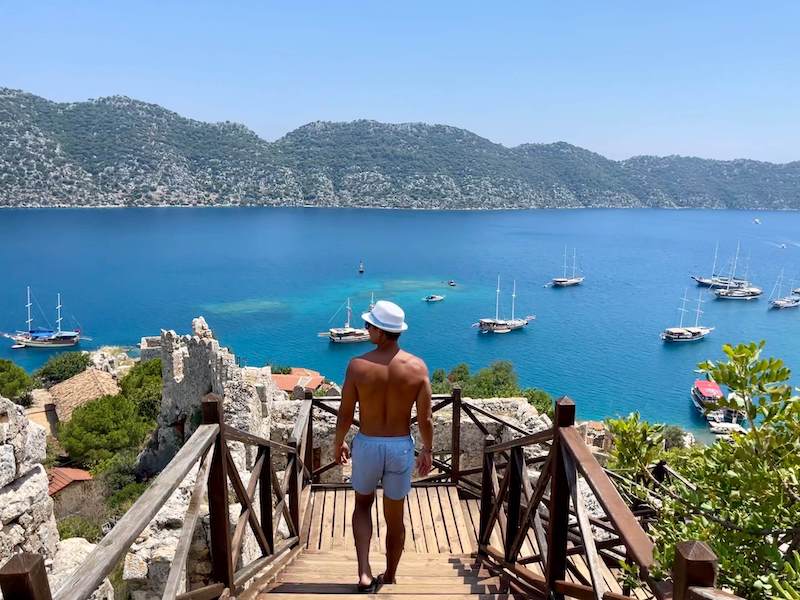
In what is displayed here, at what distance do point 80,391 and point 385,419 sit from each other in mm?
32482

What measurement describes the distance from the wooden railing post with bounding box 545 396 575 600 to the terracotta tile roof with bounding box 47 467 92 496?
64.8 feet

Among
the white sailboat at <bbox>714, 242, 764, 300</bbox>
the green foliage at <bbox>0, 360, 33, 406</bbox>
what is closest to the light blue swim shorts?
the green foliage at <bbox>0, 360, 33, 406</bbox>

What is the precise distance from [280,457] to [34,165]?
166210 millimetres

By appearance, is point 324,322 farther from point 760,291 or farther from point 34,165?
point 34,165

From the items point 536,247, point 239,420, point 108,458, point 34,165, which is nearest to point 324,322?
point 108,458

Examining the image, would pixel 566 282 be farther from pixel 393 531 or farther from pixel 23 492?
pixel 23 492

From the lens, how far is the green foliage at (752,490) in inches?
81.0

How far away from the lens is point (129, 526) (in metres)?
2.18

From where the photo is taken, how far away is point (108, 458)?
2227 cm

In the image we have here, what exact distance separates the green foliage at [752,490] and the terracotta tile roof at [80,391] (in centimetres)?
3140

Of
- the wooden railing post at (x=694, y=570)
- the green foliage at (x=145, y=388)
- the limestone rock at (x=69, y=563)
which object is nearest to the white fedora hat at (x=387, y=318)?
the wooden railing post at (x=694, y=570)

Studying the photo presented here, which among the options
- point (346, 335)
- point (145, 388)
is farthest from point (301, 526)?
point (346, 335)

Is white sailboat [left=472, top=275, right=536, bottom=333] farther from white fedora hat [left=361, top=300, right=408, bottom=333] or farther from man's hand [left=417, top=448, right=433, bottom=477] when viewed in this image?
white fedora hat [left=361, top=300, right=408, bottom=333]

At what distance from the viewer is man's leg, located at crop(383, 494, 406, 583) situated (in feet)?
12.6
